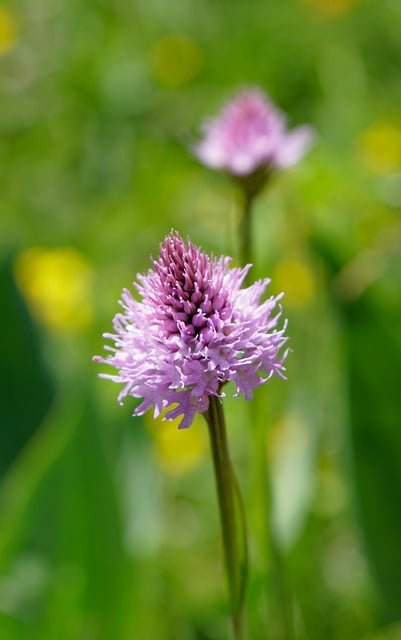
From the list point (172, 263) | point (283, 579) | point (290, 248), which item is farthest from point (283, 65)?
point (172, 263)

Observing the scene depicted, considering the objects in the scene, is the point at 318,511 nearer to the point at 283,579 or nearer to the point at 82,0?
the point at 283,579


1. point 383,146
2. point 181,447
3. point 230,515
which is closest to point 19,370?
point 181,447

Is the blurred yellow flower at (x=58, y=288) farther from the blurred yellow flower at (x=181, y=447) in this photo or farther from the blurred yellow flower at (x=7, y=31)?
the blurred yellow flower at (x=7, y=31)

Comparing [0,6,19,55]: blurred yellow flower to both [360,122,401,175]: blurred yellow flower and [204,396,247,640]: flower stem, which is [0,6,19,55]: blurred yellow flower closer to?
[360,122,401,175]: blurred yellow flower

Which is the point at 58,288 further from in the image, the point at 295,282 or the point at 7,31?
the point at 7,31

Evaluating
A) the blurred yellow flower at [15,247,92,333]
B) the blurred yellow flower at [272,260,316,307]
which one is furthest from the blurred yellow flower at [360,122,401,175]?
the blurred yellow flower at [15,247,92,333]

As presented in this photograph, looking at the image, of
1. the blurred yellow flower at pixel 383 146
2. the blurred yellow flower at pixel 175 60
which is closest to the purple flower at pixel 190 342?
the blurred yellow flower at pixel 383 146
